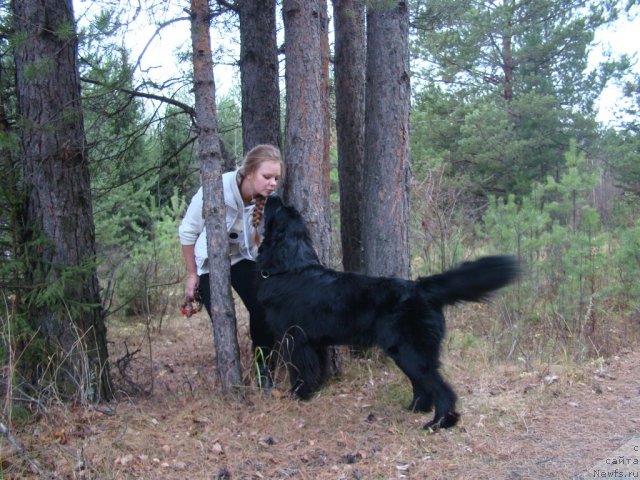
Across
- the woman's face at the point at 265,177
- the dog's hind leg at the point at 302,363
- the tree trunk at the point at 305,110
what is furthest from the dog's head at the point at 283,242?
the dog's hind leg at the point at 302,363

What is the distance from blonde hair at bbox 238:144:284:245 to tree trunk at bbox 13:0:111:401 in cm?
125

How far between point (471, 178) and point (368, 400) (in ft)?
49.8

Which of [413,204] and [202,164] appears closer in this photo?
[202,164]

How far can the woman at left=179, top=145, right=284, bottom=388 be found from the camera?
4367 millimetres

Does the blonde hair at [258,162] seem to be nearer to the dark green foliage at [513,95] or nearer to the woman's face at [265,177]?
the woman's face at [265,177]

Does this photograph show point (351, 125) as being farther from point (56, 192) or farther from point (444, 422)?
point (444, 422)

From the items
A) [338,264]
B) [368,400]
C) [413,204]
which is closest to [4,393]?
[368,400]

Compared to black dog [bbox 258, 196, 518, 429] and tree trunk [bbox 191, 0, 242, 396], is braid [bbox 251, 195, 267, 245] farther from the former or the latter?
tree trunk [bbox 191, 0, 242, 396]

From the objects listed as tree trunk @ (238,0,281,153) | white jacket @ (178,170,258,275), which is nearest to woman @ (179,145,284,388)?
white jacket @ (178,170,258,275)

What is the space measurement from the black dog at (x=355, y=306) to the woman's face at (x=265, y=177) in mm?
125

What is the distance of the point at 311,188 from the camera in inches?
184

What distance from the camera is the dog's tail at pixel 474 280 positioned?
12.7 ft

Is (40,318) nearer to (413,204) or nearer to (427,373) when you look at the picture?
(427,373)

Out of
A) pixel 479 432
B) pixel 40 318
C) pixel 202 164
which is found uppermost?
pixel 202 164
